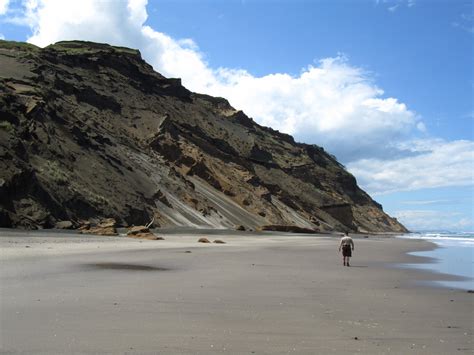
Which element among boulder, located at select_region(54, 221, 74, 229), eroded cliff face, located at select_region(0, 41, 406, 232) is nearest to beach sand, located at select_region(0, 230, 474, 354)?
boulder, located at select_region(54, 221, 74, 229)

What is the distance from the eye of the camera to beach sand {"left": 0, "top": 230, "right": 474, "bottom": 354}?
232 inches

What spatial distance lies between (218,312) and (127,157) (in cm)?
4492

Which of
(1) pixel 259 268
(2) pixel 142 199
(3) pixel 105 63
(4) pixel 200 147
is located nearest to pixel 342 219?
(4) pixel 200 147

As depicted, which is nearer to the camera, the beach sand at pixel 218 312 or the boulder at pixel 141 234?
the beach sand at pixel 218 312

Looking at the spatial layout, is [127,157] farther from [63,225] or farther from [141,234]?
[141,234]

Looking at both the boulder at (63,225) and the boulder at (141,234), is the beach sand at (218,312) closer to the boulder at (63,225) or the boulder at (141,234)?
the boulder at (141,234)

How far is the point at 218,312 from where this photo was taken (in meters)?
7.89

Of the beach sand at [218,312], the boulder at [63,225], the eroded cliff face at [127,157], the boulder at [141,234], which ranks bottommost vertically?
the beach sand at [218,312]

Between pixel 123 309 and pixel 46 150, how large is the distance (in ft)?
107

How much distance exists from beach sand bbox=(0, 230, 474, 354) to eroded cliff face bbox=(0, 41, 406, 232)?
18.7 meters

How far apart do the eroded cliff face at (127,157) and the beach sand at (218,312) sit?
61.5ft

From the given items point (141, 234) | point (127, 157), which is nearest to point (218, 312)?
point (141, 234)

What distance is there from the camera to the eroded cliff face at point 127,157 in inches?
1341

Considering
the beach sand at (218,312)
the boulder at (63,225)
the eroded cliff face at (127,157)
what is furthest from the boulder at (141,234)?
the beach sand at (218,312)
